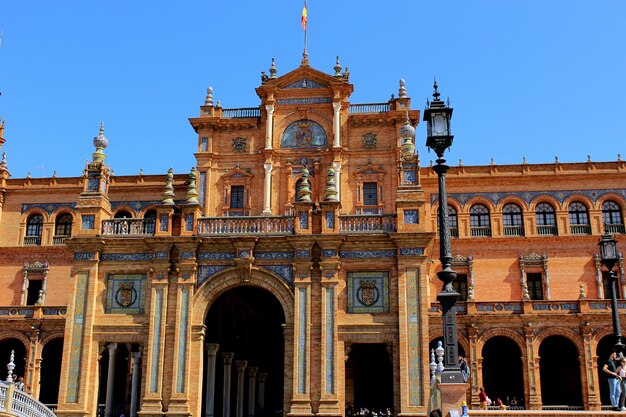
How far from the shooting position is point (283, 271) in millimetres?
23875

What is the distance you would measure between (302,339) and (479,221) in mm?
24000

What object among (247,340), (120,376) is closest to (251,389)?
(247,340)

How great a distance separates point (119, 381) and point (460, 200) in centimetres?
2173

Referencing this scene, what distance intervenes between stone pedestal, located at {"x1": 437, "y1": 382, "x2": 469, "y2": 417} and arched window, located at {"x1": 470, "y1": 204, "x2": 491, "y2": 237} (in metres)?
29.7

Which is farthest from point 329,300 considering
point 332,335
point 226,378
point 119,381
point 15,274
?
point 15,274

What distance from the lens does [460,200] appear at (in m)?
44.9

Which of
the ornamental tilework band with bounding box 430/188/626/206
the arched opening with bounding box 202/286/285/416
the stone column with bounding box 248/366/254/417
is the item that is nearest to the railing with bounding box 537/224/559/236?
the ornamental tilework band with bounding box 430/188/626/206

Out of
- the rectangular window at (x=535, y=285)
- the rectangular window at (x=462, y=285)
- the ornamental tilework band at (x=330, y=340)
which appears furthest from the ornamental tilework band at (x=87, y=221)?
the rectangular window at (x=535, y=285)

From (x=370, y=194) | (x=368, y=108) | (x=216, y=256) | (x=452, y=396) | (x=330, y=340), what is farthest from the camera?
(x=368, y=108)

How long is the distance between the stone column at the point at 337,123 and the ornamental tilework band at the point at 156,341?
63.6 feet

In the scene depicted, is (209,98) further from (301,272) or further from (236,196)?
(301,272)

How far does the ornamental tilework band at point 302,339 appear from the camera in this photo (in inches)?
896

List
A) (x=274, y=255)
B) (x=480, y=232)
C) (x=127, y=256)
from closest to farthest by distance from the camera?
(x=274, y=255), (x=127, y=256), (x=480, y=232)

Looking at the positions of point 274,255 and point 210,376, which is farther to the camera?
point 210,376
